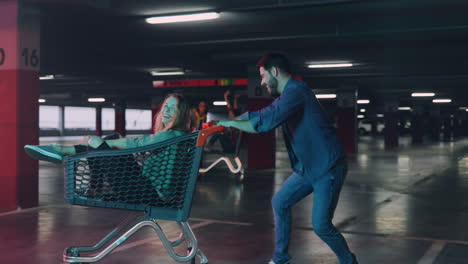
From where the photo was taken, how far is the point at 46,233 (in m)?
6.36

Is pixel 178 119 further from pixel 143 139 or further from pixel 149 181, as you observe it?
pixel 149 181

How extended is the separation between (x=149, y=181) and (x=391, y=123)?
3703 cm

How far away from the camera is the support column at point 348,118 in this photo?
1107 inches

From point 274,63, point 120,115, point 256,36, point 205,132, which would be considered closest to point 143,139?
point 205,132

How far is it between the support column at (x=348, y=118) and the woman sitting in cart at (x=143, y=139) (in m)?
24.6

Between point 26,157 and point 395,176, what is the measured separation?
393 inches

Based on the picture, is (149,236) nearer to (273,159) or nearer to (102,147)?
(102,147)

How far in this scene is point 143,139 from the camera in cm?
404

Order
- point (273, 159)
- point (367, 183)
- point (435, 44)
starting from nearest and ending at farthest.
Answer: point (367, 183), point (435, 44), point (273, 159)

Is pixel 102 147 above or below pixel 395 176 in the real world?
above

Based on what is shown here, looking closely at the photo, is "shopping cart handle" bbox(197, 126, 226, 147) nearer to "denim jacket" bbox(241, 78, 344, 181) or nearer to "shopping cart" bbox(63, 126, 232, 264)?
"shopping cart" bbox(63, 126, 232, 264)

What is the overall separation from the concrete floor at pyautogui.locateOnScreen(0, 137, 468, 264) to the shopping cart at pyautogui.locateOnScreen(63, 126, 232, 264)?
1.22 m

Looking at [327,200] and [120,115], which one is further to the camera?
[120,115]

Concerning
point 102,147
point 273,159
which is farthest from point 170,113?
point 273,159
